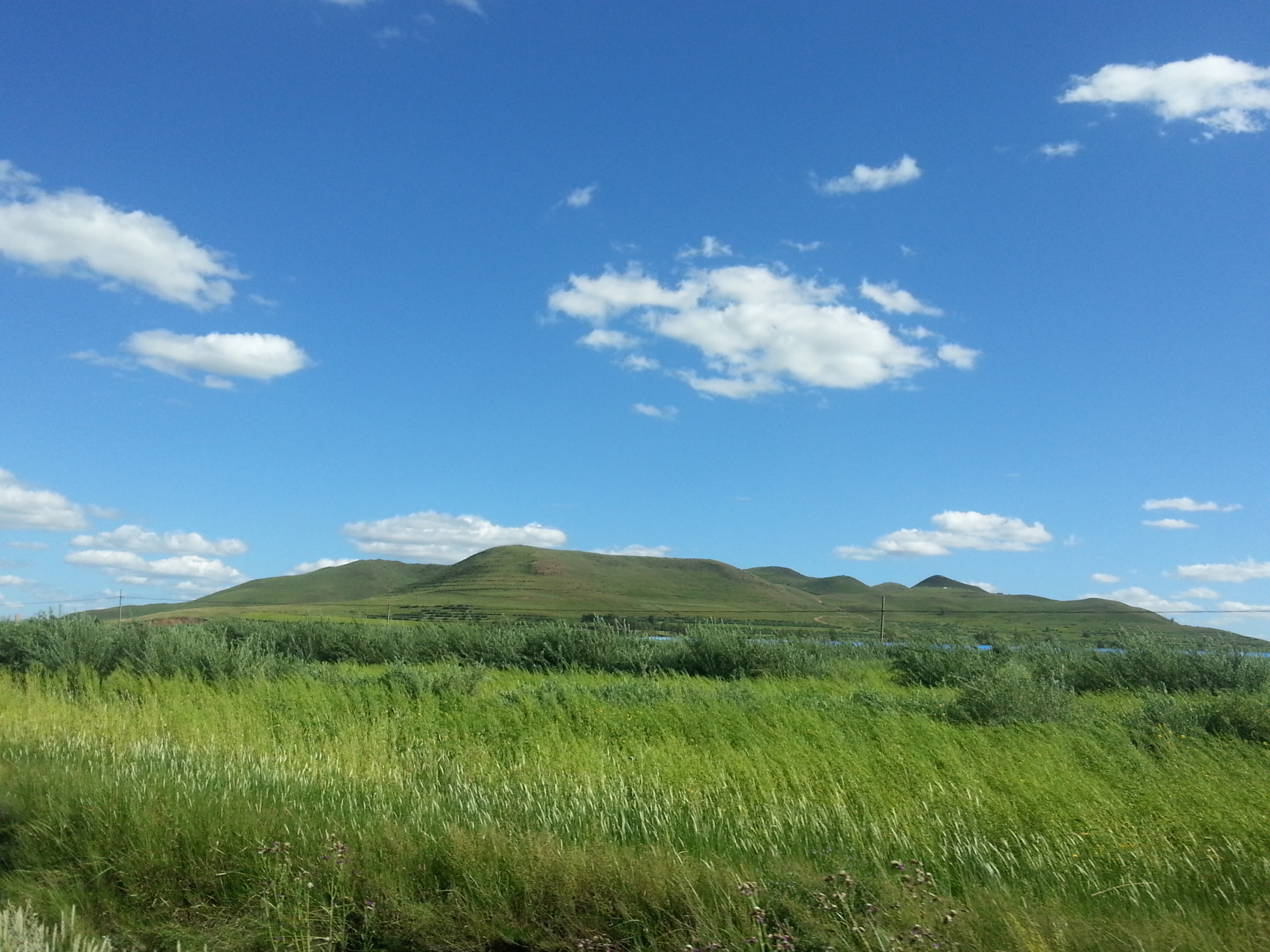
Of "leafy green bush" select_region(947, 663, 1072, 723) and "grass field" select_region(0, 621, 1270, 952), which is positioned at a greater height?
"leafy green bush" select_region(947, 663, 1072, 723)

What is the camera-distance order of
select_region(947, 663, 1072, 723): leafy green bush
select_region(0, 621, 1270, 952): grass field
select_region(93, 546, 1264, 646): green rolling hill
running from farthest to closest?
select_region(93, 546, 1264, 646): green rolling hill
select_region(947, 663, 1072, 723): leafy green bush
select_region(0, 621, 1270, 952): grass field

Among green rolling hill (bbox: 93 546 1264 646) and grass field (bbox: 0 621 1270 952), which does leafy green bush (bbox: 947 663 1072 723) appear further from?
green rolling hill (bbox: 93 546 1264 646)

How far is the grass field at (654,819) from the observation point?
5.49 meters

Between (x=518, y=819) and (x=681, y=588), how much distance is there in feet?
601

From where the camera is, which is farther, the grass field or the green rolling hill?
the green rolling hill

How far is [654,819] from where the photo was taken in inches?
320

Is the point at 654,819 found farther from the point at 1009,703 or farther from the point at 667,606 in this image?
the point at 667,606

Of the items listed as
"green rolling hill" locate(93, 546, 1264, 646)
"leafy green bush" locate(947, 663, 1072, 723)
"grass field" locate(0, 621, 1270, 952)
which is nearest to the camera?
"grass field" locate(0, 621, 1270, 952)

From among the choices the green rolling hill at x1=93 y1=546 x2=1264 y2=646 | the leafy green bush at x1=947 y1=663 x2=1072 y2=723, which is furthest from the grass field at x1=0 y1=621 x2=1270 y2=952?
the green rolling hill at x1=93 y1=546 x2=1264 y2=646

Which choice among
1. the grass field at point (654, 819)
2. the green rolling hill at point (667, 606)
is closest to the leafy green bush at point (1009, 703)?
the grass field at point (654, 819)

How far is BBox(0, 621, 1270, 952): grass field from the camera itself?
5.49 meters

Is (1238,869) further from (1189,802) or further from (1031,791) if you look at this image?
(1031,791)

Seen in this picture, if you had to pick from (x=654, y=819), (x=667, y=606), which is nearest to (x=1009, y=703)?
(x=654, y=819)

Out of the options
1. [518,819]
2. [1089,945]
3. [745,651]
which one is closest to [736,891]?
[1089,945]
